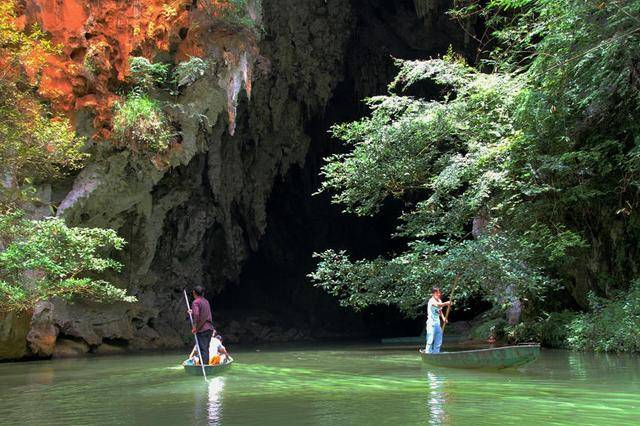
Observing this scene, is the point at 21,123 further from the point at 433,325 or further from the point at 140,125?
the point at 433,325

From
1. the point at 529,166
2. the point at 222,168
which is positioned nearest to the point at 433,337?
the point at 529,166

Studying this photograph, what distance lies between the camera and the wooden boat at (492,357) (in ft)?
25.5

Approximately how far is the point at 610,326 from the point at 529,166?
3402mm

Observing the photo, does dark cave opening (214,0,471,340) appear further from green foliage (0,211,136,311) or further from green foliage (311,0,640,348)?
green foliage (0,211,136,311)

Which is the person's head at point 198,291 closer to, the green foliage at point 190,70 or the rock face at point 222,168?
the rock face at point 222,168

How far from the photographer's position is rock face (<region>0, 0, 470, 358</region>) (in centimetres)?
1631

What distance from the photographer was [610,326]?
420 inches

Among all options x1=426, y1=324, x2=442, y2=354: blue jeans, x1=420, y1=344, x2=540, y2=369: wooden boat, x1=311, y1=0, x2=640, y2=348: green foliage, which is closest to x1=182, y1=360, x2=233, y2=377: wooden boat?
x1=420, y1=344, x2=540, y2=369: wooden boat

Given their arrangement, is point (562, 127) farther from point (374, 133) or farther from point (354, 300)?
point (354, 300)

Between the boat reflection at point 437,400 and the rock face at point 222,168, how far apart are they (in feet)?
35.3

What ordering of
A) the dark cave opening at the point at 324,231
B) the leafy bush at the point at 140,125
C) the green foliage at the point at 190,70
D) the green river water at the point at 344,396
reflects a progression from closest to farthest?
the green river water at the point at 344,396 → the leafy bush at the point at 140,125 → the green foliage at the point at 190,70 → the dark cave opening at the point at 324,231

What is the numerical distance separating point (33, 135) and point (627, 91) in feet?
34.7

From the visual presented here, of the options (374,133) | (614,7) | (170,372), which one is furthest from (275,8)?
(170,372)

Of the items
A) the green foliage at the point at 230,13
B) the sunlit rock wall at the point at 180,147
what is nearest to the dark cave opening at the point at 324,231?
the sunlit rock wall at the point at 180,147
